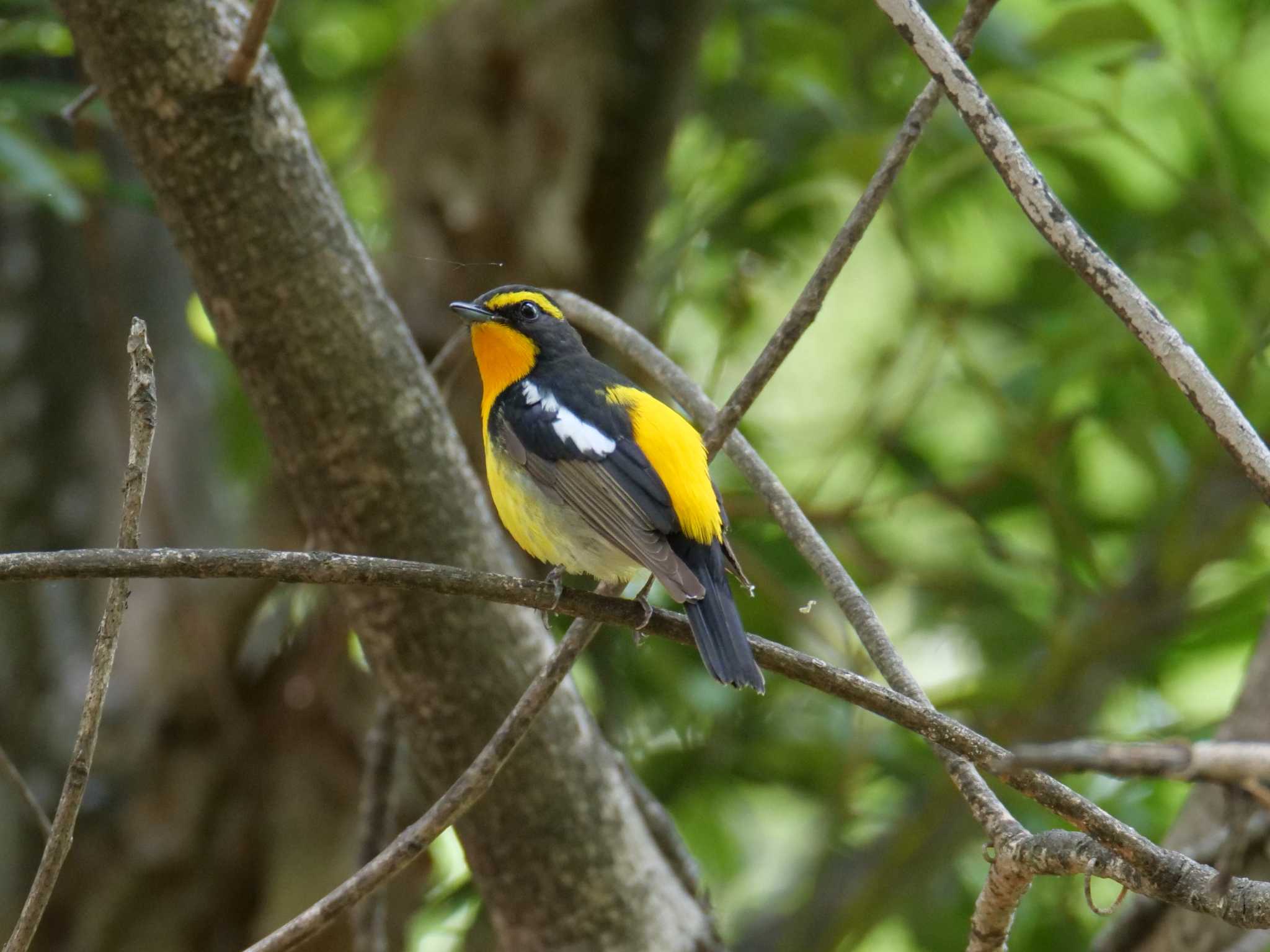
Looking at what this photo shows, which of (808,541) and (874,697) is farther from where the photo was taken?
(808,541)

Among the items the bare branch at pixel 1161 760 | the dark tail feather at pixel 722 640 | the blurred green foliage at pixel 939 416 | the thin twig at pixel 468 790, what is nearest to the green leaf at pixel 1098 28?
the blurred green foliage at pixel 939 416

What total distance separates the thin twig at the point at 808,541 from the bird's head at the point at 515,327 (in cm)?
39

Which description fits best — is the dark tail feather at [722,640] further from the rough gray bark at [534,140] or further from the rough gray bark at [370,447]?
the rough gray bark at [534,140]

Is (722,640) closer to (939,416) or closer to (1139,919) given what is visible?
(1139,919)

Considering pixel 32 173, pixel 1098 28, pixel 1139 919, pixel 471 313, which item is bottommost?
pixel 1139 919

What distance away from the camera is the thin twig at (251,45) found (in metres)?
2.48

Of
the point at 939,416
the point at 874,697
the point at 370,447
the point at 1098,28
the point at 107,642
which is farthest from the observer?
the point at 939,416

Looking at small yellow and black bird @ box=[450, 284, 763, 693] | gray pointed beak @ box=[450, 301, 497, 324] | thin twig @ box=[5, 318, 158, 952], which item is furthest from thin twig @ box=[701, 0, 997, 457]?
gray pointed beak @ box=[450, 301, 497, 324]

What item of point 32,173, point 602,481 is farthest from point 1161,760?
point 32,173

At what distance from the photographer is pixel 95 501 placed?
4.62 meters

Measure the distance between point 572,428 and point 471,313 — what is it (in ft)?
1.60

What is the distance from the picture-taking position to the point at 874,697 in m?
1.85

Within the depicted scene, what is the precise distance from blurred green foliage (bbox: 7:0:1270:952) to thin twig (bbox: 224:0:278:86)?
36.1 inches

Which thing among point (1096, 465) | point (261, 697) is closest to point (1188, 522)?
point (1096, 465)
